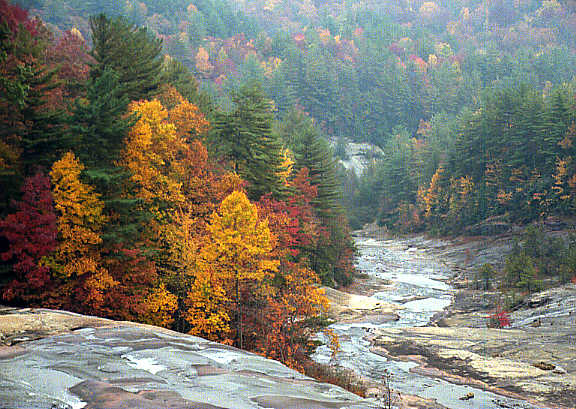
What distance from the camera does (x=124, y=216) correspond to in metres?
25.9

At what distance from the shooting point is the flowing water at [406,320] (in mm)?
20094

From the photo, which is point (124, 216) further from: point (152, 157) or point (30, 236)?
point (30, 236)

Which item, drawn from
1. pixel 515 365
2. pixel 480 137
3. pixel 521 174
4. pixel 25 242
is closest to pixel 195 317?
pixel 25 242

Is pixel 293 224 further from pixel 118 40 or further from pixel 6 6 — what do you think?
pixel 6 6

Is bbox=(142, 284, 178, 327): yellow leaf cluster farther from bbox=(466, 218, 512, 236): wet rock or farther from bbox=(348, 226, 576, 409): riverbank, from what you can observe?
bbox=(466, 218, 512, 236): wet rock

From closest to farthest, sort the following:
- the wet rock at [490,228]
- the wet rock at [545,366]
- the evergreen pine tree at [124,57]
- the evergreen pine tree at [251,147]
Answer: the wet rock at [545,366] → the evergreen pine tree at [124,57] → the evergreen pine tree at [251,147] → the wet rock at [490,228]

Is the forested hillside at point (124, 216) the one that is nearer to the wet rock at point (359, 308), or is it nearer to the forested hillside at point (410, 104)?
the wet rock at point (359, 308)

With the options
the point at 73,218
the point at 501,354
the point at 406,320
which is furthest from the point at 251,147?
the point at 501,354

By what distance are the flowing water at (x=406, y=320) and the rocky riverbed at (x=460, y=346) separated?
0.06 meters

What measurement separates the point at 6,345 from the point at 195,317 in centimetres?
1434

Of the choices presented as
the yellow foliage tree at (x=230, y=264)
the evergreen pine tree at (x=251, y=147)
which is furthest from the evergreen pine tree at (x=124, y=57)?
the yellow foliage tree at (x=230, y=264)

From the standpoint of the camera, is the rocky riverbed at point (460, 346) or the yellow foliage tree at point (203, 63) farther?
the yellow foliage tree at point (203, 63)

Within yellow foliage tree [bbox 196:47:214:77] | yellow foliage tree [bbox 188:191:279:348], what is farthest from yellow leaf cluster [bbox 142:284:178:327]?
yellow foliage tree [bbox 196:47:214:77]

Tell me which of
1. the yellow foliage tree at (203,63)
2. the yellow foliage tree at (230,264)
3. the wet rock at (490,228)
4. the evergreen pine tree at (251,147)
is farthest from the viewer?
the yellow foliage tree at (203,63)
